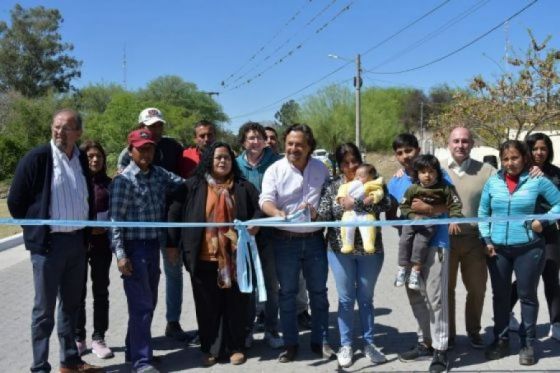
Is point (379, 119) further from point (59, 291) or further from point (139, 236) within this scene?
point (59, 291)

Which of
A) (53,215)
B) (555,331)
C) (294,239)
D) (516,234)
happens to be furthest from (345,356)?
(53,215)

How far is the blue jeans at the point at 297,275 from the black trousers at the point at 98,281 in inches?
60.4

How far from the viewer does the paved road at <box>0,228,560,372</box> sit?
14.8 ft

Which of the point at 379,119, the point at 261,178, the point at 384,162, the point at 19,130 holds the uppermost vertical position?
the point at 379,119

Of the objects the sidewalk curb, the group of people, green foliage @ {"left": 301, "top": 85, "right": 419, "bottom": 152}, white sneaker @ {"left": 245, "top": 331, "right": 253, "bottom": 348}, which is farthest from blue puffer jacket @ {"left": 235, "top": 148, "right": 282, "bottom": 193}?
green foliage @ {"left": 301, "top": 85, "right": 419, "bottom": 152}

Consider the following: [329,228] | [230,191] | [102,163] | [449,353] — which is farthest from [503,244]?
[102,163]

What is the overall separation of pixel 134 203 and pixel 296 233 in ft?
4.43

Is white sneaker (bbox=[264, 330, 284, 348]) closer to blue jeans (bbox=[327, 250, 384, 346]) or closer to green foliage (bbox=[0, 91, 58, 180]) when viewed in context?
blue jeans (bbox=[327, 250, 384, 346])

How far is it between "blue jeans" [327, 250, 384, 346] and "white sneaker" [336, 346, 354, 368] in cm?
5

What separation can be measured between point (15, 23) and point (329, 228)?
198 feet

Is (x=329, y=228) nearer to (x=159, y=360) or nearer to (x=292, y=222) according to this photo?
(x=292, y=222)

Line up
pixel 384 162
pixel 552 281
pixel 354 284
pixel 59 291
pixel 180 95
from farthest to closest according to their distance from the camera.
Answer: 1. pixel 180 95
2. pixel 384 162
3. pixel 552 281
4. pixel 354 284
5. pixel 59 291

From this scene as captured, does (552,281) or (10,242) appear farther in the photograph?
(10,242)

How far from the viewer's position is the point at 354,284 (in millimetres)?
4574
